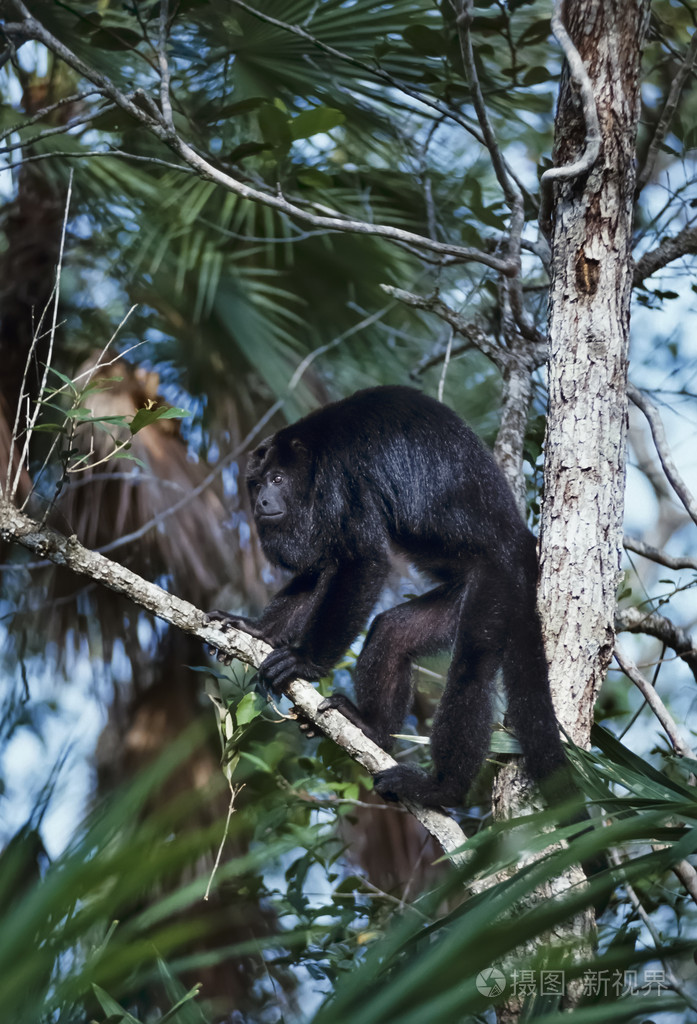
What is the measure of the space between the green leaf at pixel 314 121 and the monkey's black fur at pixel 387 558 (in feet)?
3.46

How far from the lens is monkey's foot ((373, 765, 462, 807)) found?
8.93 feet

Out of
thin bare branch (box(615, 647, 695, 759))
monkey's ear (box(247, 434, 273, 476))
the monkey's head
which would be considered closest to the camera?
thin bare branch (box(615, 647, 695, 759))

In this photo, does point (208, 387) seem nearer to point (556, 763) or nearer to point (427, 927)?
point (556, 763)

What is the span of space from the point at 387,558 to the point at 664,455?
112cm

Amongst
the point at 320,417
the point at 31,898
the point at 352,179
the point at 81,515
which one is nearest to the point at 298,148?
the point at 352,179

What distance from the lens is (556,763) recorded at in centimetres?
240

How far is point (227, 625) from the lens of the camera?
10.0ft

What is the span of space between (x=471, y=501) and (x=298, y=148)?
2.37 m

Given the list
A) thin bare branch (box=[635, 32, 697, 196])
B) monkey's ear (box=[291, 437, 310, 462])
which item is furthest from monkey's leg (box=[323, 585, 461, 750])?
thin bare branch (box=[635, 32, 697, 196])

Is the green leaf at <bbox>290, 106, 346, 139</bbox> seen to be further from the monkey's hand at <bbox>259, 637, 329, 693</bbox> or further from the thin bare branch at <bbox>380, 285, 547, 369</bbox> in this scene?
the monkey's hand at <bbox>259, 637, 329, 693</bbox>

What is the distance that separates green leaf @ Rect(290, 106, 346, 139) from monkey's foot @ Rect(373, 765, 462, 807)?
2.25 metres

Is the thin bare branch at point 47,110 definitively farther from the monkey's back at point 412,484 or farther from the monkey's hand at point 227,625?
the monkey's hand at point 227,625

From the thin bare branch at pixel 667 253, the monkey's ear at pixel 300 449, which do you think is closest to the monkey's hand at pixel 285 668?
the monkey's ear at pixel 300 449

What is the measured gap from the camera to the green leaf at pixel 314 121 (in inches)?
122
